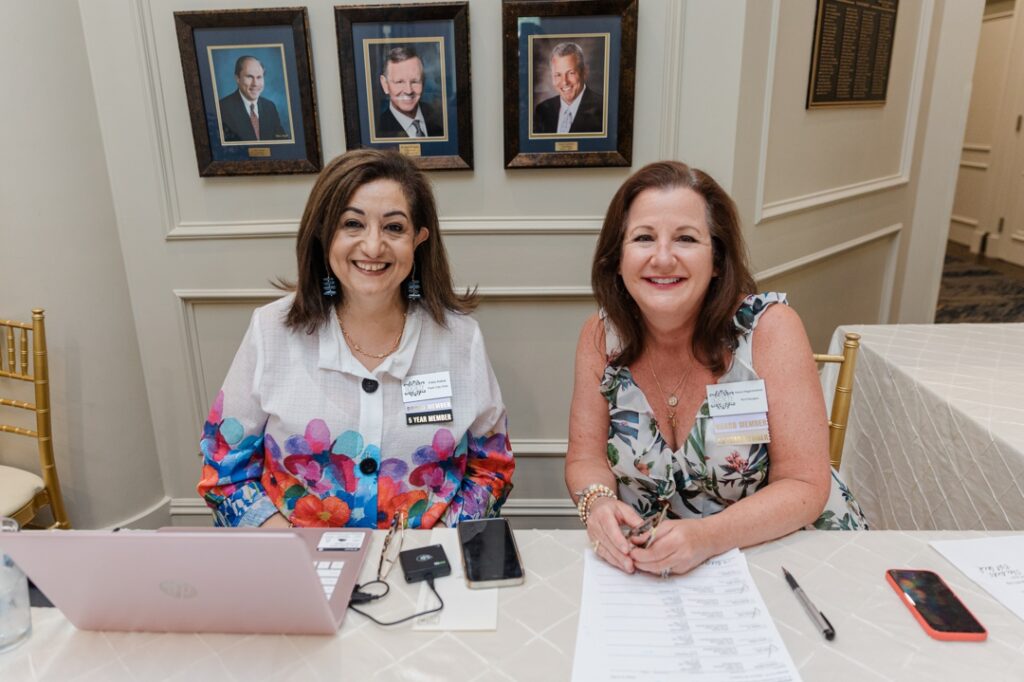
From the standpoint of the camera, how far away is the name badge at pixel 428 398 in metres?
1.52

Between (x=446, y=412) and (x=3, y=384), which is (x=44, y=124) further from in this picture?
(x=446, y=412)

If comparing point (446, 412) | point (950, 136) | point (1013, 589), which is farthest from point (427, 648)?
point (950, 136)

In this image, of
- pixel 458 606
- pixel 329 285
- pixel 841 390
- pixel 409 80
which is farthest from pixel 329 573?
pixel 409 80

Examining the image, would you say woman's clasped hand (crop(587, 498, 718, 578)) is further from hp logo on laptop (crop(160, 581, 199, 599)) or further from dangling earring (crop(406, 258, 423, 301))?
dangling earring (crop(406, 258, 423, 301))

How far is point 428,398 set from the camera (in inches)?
59.9

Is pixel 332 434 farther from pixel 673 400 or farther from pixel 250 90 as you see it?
pixel 250 90

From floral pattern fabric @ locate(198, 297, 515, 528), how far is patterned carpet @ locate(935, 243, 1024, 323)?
4.39m

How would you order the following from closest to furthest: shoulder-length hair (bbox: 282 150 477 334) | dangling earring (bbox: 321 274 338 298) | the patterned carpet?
shoulder-length hair (bbox: 282 150 477 334) → dangling earring (bbox: 321 274 338 298) → the patterned carpet

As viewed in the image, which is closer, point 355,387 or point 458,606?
point 458,606

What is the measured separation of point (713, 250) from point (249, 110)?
1565 millimetres

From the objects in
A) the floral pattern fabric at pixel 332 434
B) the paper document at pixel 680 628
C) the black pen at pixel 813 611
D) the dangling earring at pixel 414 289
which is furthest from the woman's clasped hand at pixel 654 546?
the dangling earring at pixel 414 289

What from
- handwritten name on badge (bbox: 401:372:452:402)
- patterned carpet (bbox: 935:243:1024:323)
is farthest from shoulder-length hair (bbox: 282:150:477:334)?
patterned carpet (bbox: 935:243:1024:323)

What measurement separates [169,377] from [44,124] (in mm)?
904

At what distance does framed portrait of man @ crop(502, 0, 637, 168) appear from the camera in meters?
2.06
